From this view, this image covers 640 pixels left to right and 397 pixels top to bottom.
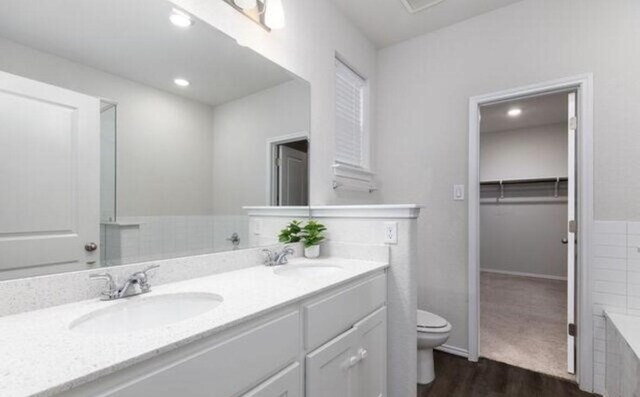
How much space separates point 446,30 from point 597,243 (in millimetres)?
1893

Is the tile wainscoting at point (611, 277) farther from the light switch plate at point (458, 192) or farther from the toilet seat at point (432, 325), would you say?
the toilet seat at point (432, 325)

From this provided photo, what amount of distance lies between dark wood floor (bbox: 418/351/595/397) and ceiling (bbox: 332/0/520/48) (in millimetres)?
2598

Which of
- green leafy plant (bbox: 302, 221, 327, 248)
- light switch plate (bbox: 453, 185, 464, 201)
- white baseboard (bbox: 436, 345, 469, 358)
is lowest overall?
white baseboard (bbox: 436, 345, 469, 358)

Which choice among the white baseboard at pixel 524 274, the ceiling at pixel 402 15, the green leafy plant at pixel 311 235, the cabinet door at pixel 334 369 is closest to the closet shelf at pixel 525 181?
the white baseboard at pixel 524 274

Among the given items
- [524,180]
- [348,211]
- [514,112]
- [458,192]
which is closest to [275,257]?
[348,211]

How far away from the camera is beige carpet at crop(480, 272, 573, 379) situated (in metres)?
2.22

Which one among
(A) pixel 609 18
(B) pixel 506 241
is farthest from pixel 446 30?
(B) pixel 506 241

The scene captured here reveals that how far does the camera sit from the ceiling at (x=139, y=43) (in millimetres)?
922

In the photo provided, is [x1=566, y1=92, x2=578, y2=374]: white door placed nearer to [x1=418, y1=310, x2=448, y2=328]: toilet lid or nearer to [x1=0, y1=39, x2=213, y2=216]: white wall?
[x1=418, y1=310, x2=448, y2=328]: toilet lid

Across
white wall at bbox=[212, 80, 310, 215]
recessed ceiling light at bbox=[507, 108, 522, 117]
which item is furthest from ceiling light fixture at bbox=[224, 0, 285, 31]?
recessed ceiling light at bbox=[507, 108, 522, 117]

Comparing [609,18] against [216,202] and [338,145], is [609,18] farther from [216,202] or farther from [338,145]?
[216,202]

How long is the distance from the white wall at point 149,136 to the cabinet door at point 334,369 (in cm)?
80

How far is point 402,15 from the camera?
2350 millimetres

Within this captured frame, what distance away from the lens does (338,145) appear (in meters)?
2.34
